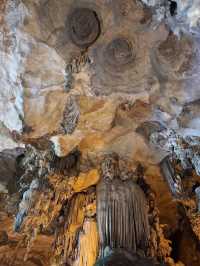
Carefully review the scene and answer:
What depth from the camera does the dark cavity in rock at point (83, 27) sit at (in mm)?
3082

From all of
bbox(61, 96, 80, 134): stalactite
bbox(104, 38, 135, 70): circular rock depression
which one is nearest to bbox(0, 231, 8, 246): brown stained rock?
bbox(61, 96, 80, 134): stalactite

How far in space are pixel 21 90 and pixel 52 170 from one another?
1.21m

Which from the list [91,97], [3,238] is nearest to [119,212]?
[91,97]

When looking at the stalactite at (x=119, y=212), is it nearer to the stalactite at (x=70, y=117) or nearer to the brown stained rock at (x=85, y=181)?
the brown stained rock at (x=85, y=181)

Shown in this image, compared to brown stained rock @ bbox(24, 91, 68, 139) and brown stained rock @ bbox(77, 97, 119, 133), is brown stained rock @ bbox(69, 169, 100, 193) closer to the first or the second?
brown stained rock @ bbox(77, 97, 119, 133)

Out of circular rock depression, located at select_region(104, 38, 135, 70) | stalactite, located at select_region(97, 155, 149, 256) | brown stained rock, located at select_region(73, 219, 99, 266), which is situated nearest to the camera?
circular rock depression, located at select_region(104, 38, 135, 70)

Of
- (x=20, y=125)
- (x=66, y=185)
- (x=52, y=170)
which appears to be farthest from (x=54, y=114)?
(x=66, y=185)

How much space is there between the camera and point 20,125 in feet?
11.2

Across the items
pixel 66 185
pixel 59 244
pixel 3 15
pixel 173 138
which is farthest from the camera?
pixel 59 244

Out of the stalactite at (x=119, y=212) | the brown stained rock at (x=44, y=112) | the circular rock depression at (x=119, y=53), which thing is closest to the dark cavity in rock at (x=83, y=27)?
the circular rock depression at (x=119, y=53)

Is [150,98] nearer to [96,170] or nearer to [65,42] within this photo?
[65,42]

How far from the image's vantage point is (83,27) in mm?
3133

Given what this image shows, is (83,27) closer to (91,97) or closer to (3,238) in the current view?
(91,97)

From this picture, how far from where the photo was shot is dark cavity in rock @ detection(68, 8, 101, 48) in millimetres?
3082
